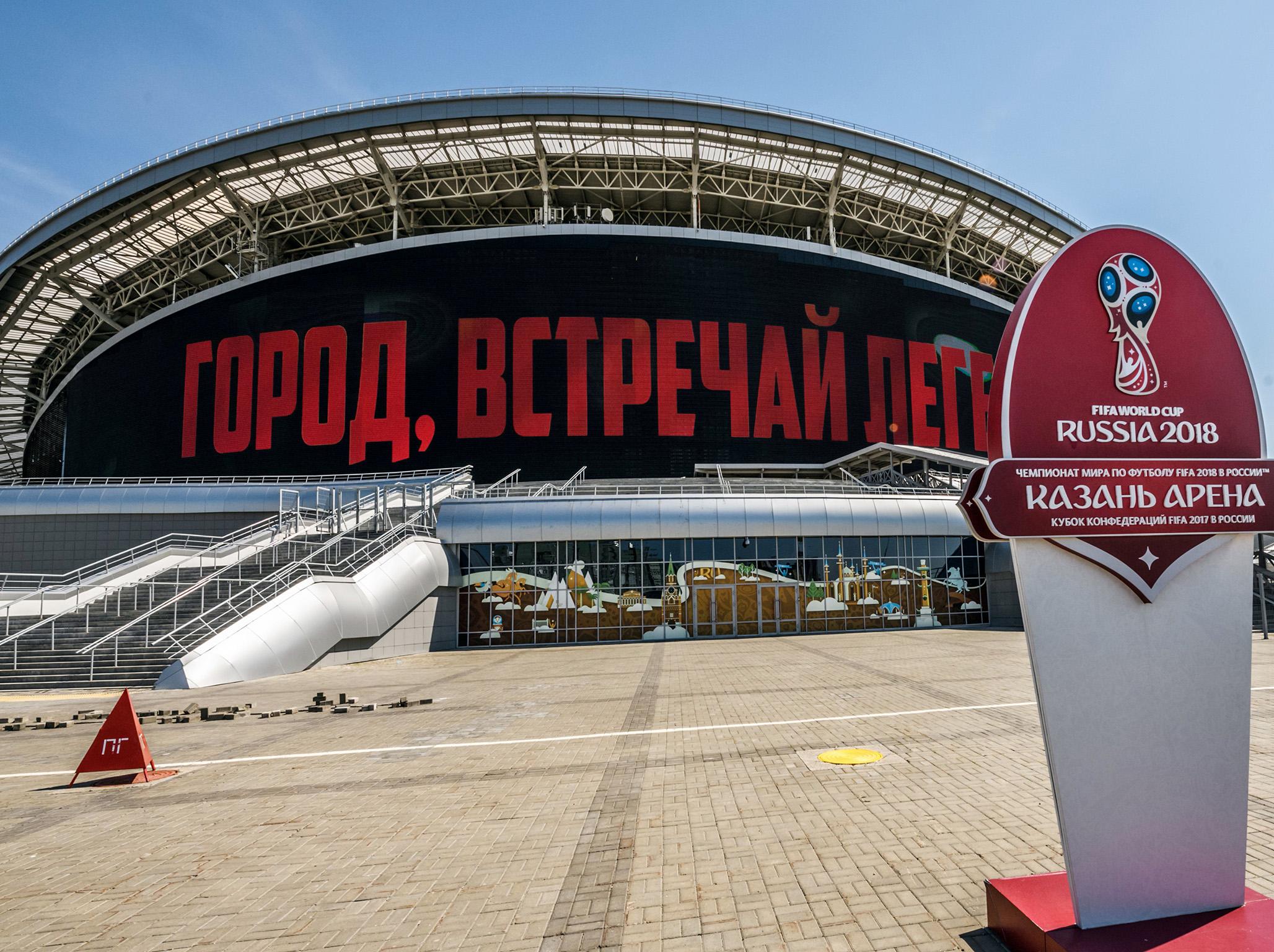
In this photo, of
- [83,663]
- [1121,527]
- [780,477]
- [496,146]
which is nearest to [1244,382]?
[1121,527]

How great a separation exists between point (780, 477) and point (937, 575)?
489 inches

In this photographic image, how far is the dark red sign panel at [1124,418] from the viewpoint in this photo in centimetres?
414

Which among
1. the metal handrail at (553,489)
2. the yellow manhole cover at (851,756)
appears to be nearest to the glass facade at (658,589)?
the metal handrail at (553,489)

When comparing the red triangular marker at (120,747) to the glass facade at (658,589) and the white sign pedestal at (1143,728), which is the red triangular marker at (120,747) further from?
the glass facade at (658,589)

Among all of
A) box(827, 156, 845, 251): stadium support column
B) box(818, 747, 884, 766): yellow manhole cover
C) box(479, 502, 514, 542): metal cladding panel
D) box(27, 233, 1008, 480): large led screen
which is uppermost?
box(827, 156, 845, 251): stadium support column

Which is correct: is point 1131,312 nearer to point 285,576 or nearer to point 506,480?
point 285,576

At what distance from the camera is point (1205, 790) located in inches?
164

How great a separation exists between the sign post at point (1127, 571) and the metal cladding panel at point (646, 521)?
23.2 meters

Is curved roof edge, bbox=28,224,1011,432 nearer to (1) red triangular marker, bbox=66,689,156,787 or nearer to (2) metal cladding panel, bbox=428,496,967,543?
(2) metal cladding panel, bbox=428,496,967,543

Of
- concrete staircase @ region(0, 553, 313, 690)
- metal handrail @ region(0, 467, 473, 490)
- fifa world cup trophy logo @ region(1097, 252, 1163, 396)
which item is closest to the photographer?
fifa world cup trophy logo @ region(1097, 252, 1163, 396)

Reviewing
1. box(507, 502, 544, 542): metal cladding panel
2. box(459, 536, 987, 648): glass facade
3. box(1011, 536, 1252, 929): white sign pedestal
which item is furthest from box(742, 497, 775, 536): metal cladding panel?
box(1011, 536, 1252, 929): white sign pedestal

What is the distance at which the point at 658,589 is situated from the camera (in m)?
28.0

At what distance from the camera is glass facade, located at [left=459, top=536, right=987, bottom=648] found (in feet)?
90.9

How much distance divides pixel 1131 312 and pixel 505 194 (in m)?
43.0
